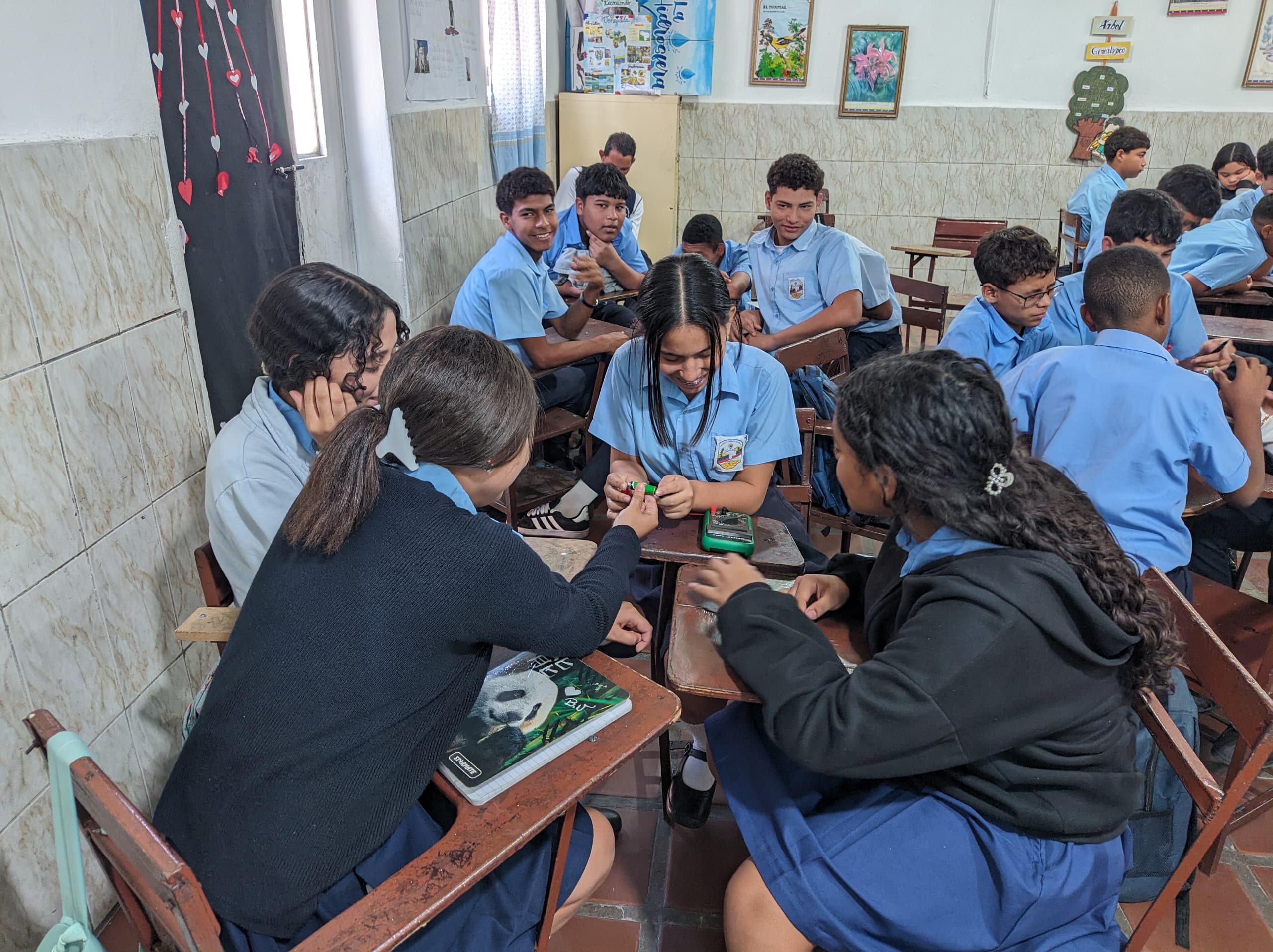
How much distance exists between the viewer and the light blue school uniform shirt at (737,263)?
413cm

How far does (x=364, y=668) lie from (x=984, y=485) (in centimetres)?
89

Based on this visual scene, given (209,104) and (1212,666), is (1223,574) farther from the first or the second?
(209,104)

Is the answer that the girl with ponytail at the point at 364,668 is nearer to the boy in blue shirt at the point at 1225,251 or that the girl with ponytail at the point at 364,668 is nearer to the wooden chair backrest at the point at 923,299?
the wooden chair backrest at the point at 923,299

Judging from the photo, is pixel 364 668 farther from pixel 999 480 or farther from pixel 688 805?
pixel 688 805

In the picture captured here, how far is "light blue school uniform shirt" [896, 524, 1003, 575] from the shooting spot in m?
1.21

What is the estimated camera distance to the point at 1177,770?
4.11 feet

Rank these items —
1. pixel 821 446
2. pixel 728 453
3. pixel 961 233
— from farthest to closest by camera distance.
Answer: pixel 961 233 → pixel 821 446 → pixel 728 453

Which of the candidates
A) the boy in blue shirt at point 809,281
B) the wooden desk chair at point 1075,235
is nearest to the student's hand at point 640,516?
the boy in blue shirt at point 809,281

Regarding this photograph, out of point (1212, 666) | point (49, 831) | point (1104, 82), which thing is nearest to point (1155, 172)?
point (1104, 82)

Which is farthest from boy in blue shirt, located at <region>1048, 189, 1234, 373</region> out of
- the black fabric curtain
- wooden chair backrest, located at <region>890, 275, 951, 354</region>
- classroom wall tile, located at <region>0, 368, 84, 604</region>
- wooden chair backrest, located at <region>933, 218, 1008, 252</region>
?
wooden chair backrest, located at <region>933, 218, 1008, 252</region>

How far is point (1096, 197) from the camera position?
17.1 feet

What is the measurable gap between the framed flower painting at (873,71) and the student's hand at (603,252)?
3.63 m

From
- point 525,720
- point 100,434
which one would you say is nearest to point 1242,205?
point 525,720

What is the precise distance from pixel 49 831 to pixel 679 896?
4.08ft
